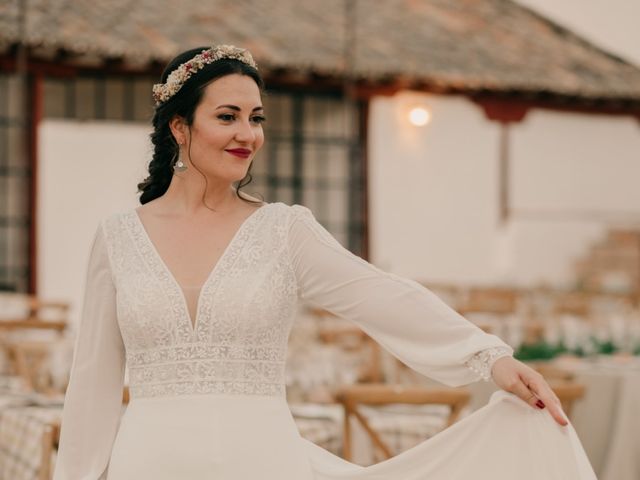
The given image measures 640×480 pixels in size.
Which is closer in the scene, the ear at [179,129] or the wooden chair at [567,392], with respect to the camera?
the ear at [179,129]

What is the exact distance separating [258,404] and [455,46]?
1600 centimetres

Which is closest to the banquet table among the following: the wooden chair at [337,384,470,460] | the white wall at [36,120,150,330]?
the wooden chair at [337,384,470,460]

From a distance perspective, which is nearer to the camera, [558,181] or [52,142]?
[52,142]

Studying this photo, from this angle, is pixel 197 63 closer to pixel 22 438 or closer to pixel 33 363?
pixel 22 438

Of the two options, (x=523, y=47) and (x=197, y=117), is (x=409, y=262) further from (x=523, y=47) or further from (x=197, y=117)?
(x=197, y=117)

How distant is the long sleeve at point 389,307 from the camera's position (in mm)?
2902

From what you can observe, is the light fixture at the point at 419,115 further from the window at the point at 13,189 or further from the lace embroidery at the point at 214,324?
the lace embroidery at the point at 214,324

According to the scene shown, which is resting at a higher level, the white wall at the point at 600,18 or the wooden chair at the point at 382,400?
the white wall at the point at 600,18

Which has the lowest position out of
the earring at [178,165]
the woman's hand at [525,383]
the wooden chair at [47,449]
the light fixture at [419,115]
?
the wooden chair at [47,449]

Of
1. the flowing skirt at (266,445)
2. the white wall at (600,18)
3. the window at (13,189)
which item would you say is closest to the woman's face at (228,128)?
the flowing skirt at (266,445)

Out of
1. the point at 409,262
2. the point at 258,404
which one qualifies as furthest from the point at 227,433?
the point at 409,262

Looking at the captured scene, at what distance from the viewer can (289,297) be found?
299 cm

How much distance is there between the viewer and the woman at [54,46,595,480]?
9.57 ft

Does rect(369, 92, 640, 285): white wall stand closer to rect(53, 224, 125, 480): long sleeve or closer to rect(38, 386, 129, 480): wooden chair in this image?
rect(38, 386, 129, 480): wooden chair
